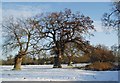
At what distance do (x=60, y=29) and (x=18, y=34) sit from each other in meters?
1.54

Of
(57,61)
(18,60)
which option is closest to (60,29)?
(57,61)

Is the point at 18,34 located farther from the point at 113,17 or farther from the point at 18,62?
the point at 113,17

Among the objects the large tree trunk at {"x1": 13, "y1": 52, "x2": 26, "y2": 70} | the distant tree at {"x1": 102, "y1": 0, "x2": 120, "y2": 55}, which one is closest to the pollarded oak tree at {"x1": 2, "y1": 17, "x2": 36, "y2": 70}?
the large tree trunk at {"x1": 13, "y1": 52, "x2": 26, "y2": 70}

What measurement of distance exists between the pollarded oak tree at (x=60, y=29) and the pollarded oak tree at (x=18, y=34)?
1.21 feet

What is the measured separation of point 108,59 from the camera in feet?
29.5

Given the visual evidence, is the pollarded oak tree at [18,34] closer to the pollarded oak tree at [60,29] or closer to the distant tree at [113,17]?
the pollarded oak tree at [60,29]

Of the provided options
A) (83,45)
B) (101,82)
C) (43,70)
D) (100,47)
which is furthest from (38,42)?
(101,82)

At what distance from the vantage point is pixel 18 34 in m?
8.88

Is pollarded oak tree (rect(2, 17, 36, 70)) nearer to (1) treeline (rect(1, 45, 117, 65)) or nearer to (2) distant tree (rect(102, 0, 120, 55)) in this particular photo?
(1) treeline (rect(1, 45, 117, 65))

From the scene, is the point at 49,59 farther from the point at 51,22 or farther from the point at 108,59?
the point at 108,59

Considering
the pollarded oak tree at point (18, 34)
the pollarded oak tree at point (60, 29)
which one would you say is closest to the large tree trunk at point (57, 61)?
the pollarded oak tree at point (60, 29)

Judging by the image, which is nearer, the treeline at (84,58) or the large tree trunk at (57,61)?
the treeline at (84,58)

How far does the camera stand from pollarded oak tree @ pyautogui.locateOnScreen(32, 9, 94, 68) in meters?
8.70

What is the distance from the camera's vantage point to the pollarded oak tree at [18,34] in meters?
8.77
